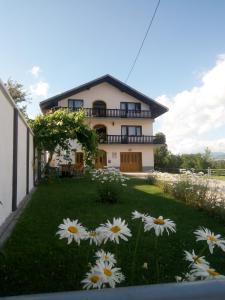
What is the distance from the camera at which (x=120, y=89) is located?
32938 mm

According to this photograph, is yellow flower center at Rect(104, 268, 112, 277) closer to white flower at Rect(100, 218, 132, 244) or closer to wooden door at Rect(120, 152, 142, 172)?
white flower at Rect(100, 218, 132, 244)

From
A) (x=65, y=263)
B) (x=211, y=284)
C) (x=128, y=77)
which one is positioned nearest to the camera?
(x=211, y=284)

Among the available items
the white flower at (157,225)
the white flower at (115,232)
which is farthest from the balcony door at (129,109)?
the white flower at (115,232)

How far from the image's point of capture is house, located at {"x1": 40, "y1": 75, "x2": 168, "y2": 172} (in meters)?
32.0

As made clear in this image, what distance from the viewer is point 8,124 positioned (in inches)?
259

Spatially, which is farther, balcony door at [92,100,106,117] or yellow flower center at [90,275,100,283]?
balcony door at [92,100,106,117]

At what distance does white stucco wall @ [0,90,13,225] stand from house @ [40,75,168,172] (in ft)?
81.5

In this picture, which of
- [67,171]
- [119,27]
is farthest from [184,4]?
[67,171]

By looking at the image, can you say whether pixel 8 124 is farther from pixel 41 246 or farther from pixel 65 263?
pixel 65 263

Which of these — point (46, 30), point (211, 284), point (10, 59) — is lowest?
point (211, 284)

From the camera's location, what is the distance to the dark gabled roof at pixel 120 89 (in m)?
31.0

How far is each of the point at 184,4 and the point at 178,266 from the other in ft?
25.5

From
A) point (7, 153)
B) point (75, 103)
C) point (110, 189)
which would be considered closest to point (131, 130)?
point (75, 103)

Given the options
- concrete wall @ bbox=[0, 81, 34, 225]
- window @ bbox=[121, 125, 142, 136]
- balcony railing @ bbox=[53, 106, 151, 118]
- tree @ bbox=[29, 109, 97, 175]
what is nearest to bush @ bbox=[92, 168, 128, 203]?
concrete wall @ bbox=[0, 81, 34, 225]
